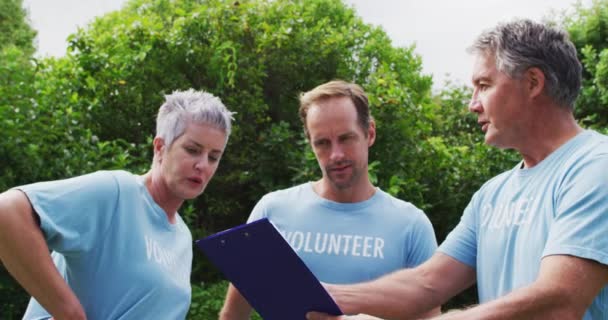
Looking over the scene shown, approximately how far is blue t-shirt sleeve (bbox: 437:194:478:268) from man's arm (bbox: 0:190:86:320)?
1.41m

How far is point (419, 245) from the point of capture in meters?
3.21

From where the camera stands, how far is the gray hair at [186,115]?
10.4ft

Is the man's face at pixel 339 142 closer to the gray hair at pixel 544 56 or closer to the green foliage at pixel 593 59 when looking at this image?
the gray hair at pixel 544 56

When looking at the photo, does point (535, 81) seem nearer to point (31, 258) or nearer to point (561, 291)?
point (561, 291)

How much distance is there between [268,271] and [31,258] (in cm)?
94

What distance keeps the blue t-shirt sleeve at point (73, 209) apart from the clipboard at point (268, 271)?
2.36 ft

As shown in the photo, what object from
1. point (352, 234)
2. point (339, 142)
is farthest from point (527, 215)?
point (339, 142)

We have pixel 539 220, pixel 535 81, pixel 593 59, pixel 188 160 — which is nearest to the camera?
pixel 539 220

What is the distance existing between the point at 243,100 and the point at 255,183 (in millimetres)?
837

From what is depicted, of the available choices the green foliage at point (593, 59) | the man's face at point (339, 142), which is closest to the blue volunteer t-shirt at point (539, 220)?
the man's face at point (339, 142)

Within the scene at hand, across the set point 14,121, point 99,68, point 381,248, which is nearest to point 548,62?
point 381,248

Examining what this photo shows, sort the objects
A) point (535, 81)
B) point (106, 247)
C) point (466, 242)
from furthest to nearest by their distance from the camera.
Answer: point (106, 247)
point (466, 242)
point (535, 81)

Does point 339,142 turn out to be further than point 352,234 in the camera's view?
Yes

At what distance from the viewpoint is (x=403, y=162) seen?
660 centimetres
